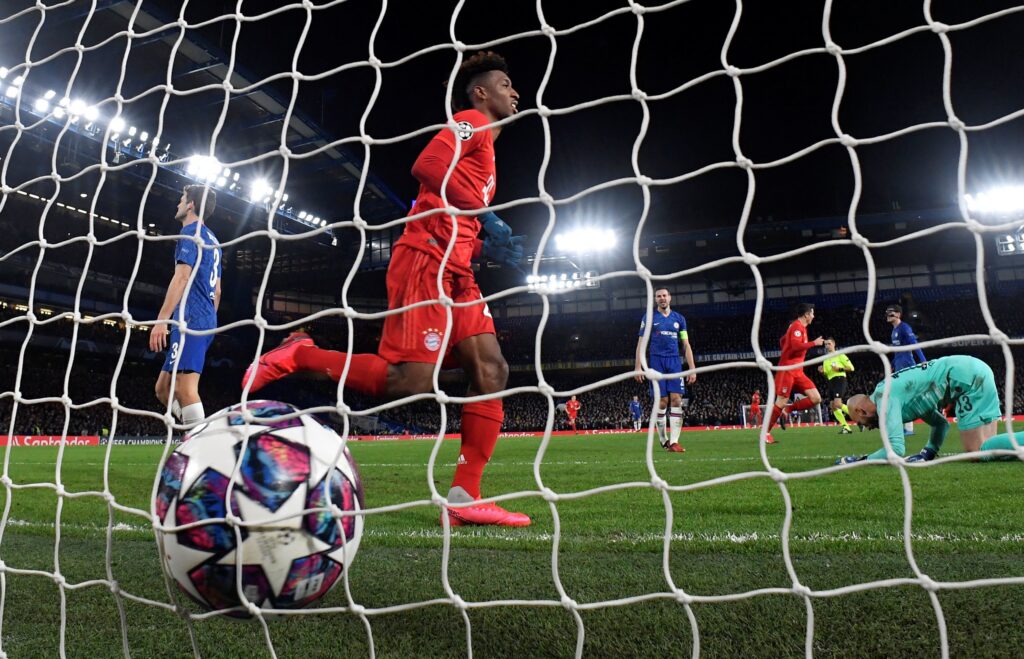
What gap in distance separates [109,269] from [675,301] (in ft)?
83.1

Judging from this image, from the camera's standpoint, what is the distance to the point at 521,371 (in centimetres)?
3234

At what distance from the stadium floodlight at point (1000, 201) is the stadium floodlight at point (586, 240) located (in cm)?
1378

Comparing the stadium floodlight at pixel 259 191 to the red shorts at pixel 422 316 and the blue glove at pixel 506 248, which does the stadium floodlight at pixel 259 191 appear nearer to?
the blue glove at pixel 506 248

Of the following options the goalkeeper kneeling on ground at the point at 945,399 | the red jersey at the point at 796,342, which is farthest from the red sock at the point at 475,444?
the red jersey at the point at 796,342

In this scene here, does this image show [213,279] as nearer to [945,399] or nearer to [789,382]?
[945,399]

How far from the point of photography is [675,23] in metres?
14.0

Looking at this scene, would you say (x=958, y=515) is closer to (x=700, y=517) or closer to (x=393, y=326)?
(x=700, y=517)

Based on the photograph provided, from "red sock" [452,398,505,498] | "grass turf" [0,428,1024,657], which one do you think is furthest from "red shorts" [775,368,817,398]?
"red sock" [452,398,505,498]

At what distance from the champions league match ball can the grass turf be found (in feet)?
0.53

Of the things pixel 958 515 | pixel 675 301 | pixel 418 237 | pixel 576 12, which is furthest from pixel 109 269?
pixel 958 515

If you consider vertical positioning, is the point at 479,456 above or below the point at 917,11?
below

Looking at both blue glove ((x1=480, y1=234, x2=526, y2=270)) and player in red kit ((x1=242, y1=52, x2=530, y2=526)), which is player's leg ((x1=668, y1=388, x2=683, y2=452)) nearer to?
blue glove ((x1=480, y1=234, x2=526, y2=270))

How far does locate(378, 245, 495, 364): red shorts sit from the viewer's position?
3027 mm

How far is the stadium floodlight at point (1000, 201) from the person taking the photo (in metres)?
24.8
